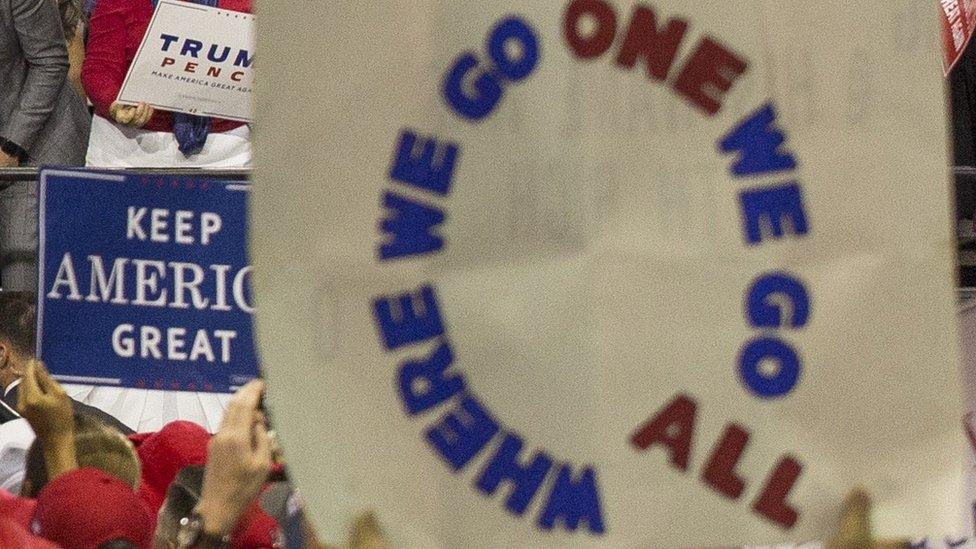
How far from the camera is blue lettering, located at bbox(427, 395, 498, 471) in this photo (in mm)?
2238

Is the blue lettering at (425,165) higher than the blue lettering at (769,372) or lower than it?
higher

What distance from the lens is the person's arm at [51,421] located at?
149 inches

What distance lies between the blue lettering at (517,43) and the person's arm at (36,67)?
5.75 metres

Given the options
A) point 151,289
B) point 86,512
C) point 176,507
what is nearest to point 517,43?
point 86,512

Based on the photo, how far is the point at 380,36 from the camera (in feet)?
7.34

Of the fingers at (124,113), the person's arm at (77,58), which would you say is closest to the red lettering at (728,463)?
the fingers at (124,113)

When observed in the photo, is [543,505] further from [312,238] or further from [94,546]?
[94,546]

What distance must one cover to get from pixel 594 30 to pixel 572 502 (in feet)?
1.67

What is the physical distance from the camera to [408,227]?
2.24 m

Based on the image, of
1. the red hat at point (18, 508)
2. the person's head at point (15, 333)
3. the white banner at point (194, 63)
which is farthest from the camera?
the white banner at point (194, 63)

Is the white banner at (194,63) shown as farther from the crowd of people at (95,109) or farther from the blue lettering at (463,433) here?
the blue lettering at (463,433)

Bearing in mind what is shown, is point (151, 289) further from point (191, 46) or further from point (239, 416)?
point (191, 46)

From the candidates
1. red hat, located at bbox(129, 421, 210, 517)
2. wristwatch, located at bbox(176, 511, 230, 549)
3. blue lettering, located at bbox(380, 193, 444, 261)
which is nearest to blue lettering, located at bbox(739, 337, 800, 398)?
blue lettering, located at bbox(380, 193, 444, 261)

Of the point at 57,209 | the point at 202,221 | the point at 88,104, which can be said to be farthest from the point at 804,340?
the point at 88,104
